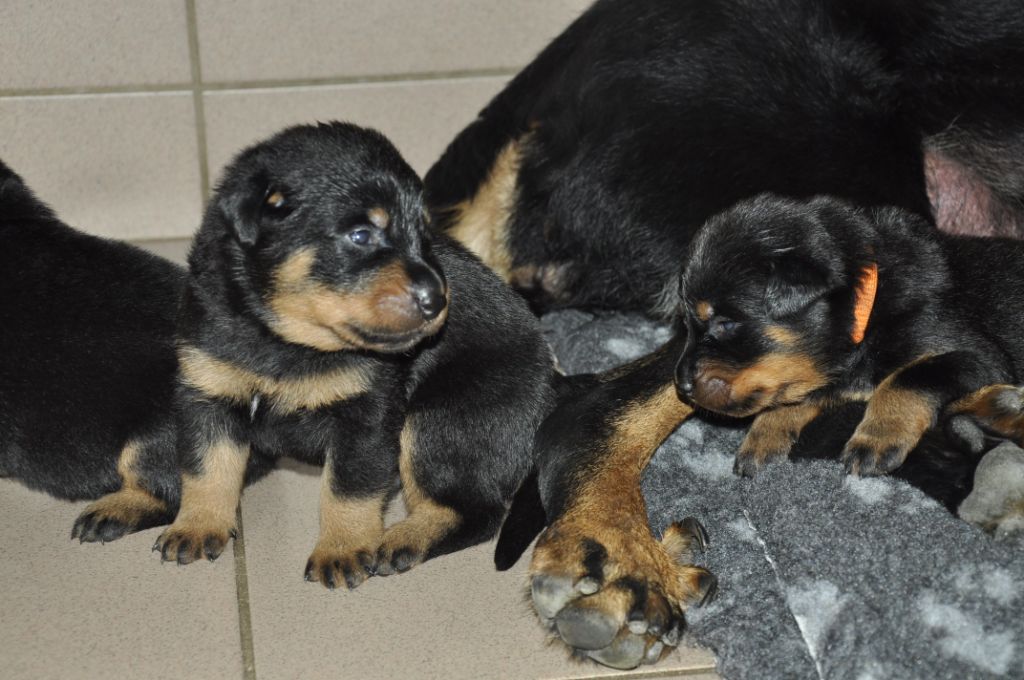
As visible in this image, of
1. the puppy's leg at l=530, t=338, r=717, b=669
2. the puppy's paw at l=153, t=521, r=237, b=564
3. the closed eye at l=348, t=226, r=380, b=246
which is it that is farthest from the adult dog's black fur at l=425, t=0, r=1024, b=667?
the puppy's paw at l=153, t=521, r=237, b=564

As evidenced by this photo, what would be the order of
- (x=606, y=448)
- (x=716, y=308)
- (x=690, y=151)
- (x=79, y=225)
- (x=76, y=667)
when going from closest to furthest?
1. (x=76, y=667)
2. (x=716, y=308)
3. (x=606, y=448)
4. (x=690, y=151)
5. (x=79, y=225)

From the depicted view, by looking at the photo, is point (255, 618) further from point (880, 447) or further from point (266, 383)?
point (880, 447)

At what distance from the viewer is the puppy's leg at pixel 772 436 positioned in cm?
285

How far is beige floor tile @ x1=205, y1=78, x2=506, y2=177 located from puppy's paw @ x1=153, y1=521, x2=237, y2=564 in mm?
1853

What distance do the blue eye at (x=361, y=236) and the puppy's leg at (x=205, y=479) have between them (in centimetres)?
51

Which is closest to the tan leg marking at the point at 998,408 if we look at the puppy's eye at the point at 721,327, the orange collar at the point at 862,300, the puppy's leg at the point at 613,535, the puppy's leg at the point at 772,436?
the orange collar at the point at 862,300

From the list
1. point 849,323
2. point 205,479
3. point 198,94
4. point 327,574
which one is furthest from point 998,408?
point 198,94

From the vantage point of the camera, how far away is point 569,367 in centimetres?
341

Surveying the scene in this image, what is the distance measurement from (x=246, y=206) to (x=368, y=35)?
1906 mm

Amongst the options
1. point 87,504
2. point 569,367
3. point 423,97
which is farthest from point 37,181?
point 569,367

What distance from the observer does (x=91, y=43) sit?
400 centimetres

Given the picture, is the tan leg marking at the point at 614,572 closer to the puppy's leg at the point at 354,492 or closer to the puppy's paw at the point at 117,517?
the puppy's leg at the point at 354,492

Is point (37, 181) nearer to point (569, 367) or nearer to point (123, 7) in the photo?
point (123, 7)

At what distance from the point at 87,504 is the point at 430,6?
2.08 m
